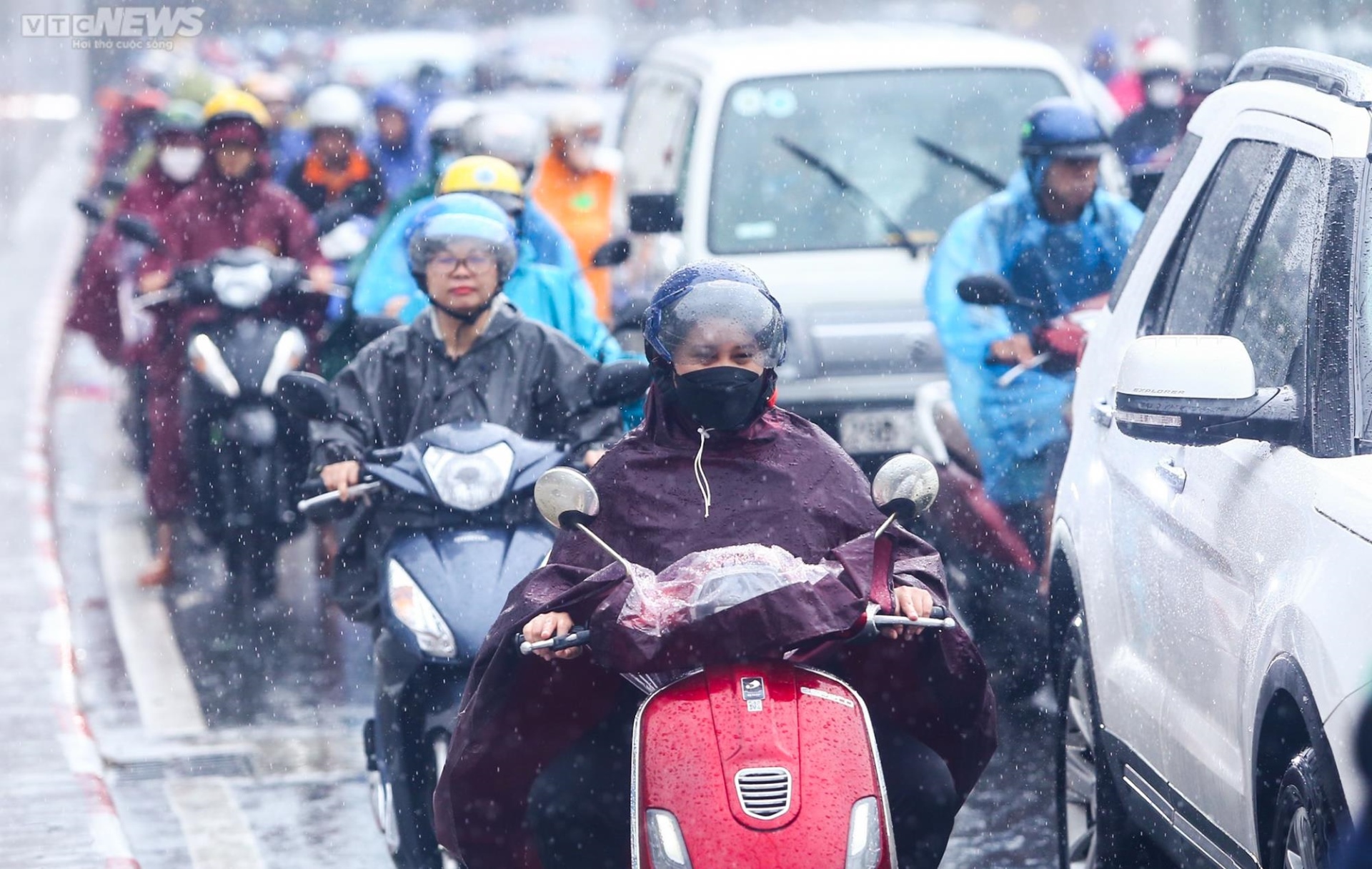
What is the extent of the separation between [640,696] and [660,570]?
0.23m

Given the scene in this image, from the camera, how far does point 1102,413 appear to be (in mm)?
6094

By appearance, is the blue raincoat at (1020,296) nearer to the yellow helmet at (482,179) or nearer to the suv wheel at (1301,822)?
the yellow helmet at (482,179)

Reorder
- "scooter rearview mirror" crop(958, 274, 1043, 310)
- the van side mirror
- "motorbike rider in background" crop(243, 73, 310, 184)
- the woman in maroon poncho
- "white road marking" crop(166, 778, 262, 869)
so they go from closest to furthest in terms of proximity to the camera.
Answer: the woman in maroon poncho
"white road marking" crop(166, 778, 262, 869)
"scooter rearview mirror" crop(958, 274, 1043, 310)
the van side mirror
"motorbike rider in background" crop(243, 73, 310, 184)

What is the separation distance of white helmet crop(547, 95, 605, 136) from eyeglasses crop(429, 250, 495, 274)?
21.9 ft

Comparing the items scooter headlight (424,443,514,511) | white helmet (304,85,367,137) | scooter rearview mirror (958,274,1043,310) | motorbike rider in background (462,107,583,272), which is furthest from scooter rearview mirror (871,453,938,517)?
white helmet (304,85,367,137)

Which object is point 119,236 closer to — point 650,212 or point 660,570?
point 650,212

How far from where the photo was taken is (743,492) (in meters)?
4.65

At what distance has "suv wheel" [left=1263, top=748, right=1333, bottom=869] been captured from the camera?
4.10 m

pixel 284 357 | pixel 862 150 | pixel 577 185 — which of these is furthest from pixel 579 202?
pixel 284 357

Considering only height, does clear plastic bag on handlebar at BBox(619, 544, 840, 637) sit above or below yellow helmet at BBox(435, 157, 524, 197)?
below

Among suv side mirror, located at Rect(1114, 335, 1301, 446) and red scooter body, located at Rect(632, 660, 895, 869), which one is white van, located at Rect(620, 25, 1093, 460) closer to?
suv side mirror, located at Rect(1114, 335, 1301, 446)

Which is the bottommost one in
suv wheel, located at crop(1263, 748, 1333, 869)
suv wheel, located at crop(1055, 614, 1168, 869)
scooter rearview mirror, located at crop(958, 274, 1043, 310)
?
suv wheel, located at crop(1055, 614, 1168, 869)

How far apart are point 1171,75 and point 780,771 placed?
10.8 metres

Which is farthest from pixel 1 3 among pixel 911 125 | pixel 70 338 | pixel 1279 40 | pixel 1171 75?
pixel 911 125
